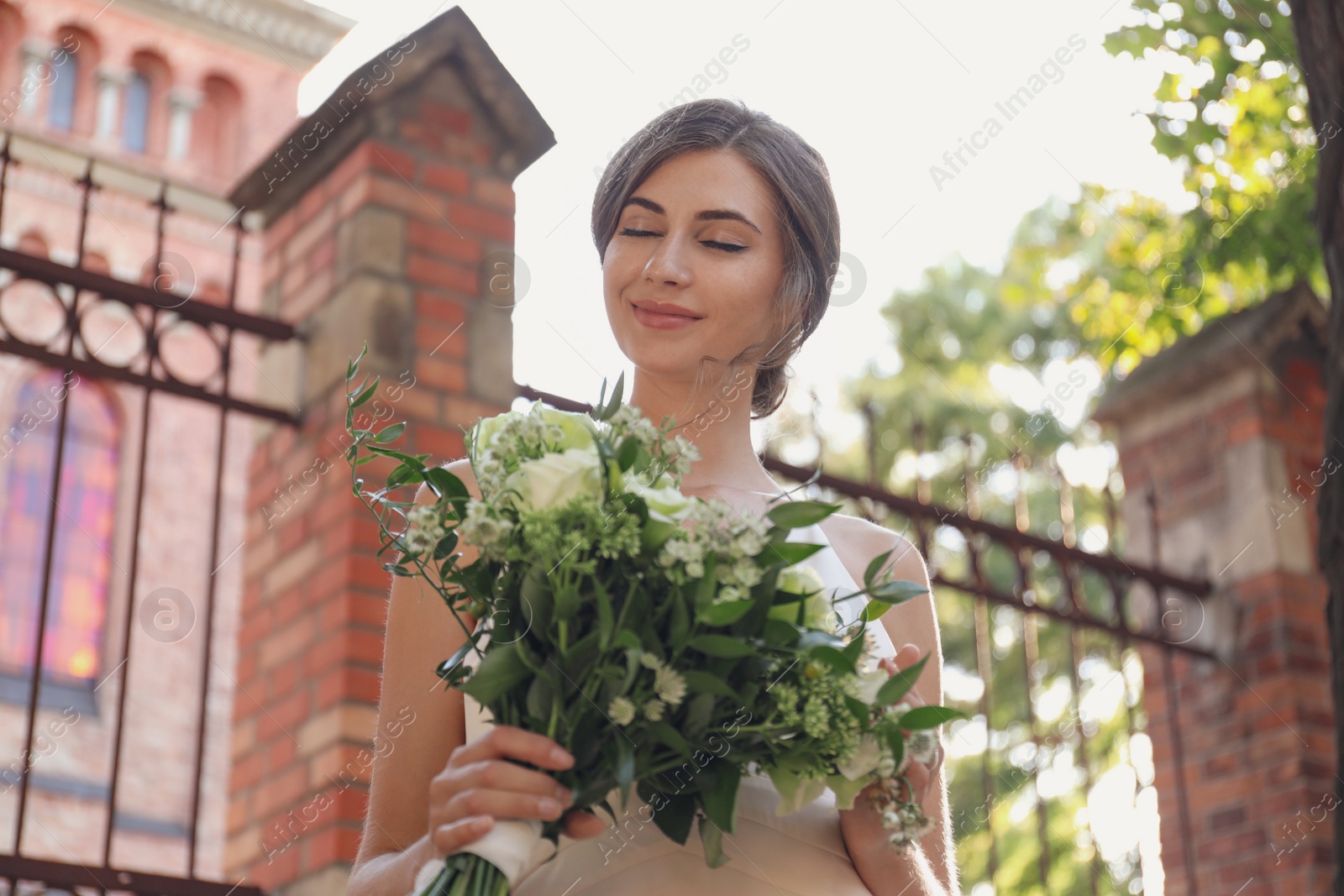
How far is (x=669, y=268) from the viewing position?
2.23m

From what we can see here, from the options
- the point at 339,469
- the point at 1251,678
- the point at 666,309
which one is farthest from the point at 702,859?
the point at 1251,678

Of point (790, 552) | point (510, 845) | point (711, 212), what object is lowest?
point (510, 845)

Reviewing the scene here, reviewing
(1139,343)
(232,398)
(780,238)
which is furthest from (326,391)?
(1139,343)

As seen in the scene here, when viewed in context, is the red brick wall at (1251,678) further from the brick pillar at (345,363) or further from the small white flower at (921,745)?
the small white flower at (921,745)

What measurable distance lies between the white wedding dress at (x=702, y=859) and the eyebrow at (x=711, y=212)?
64cm

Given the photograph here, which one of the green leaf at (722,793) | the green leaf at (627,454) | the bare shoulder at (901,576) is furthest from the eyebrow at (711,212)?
the green leaf at (722,793)

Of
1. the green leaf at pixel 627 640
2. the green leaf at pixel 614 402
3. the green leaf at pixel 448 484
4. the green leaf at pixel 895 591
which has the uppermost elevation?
the green leaf at pixel 614 402

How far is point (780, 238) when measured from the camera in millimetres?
2385

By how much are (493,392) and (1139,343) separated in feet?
15.5

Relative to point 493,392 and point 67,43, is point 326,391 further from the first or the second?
point 67,43

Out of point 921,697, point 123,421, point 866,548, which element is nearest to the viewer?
point 921,697

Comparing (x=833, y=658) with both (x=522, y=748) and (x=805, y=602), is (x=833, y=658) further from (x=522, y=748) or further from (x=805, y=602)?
(x=522, y=748)

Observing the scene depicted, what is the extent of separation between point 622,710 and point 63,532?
48.9ft

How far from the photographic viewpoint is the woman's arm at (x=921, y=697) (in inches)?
79.0
